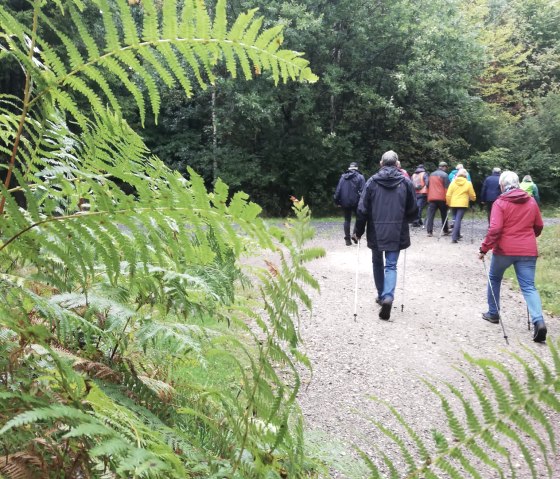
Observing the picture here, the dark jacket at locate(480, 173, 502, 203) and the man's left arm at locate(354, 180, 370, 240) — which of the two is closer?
the man's left arm at locate(354, 180, 370, 240)

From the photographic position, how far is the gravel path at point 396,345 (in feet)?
13.2

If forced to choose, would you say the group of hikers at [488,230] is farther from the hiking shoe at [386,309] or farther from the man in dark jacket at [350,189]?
the man in dark jacket at [350,189]

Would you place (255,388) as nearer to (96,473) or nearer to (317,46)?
(96,473)

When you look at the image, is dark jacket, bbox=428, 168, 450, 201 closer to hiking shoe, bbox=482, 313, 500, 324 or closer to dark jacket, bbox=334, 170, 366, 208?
dark jacket, bbox=334, 170, 366, 208

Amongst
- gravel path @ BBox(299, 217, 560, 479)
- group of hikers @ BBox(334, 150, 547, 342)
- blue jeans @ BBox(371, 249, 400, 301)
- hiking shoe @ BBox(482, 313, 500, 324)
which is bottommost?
gravel path @ BBox(299, 217, 560, 479)

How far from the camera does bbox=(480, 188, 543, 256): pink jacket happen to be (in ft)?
Answer: 18.5

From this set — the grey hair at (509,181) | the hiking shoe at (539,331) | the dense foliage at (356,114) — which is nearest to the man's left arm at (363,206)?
the grey hair at (509,181)

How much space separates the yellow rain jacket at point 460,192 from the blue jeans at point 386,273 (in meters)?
6.03

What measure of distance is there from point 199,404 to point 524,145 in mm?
25986

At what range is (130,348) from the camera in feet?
7.64

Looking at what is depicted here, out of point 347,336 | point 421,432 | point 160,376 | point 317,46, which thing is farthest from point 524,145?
point 160,376

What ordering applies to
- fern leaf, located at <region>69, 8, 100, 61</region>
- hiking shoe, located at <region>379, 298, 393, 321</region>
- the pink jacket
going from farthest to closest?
hiking shoe, located at <region>379, 298, 393, 321</region> < the pink jacket < fern leaf, located at <region>69, 8, 100, 61</region>

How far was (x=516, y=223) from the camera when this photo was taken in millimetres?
5648

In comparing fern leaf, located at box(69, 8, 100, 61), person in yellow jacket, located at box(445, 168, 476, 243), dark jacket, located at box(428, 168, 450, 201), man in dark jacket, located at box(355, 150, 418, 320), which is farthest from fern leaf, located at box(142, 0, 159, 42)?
dark jacket, located at box(428, 168, 450, 201)
